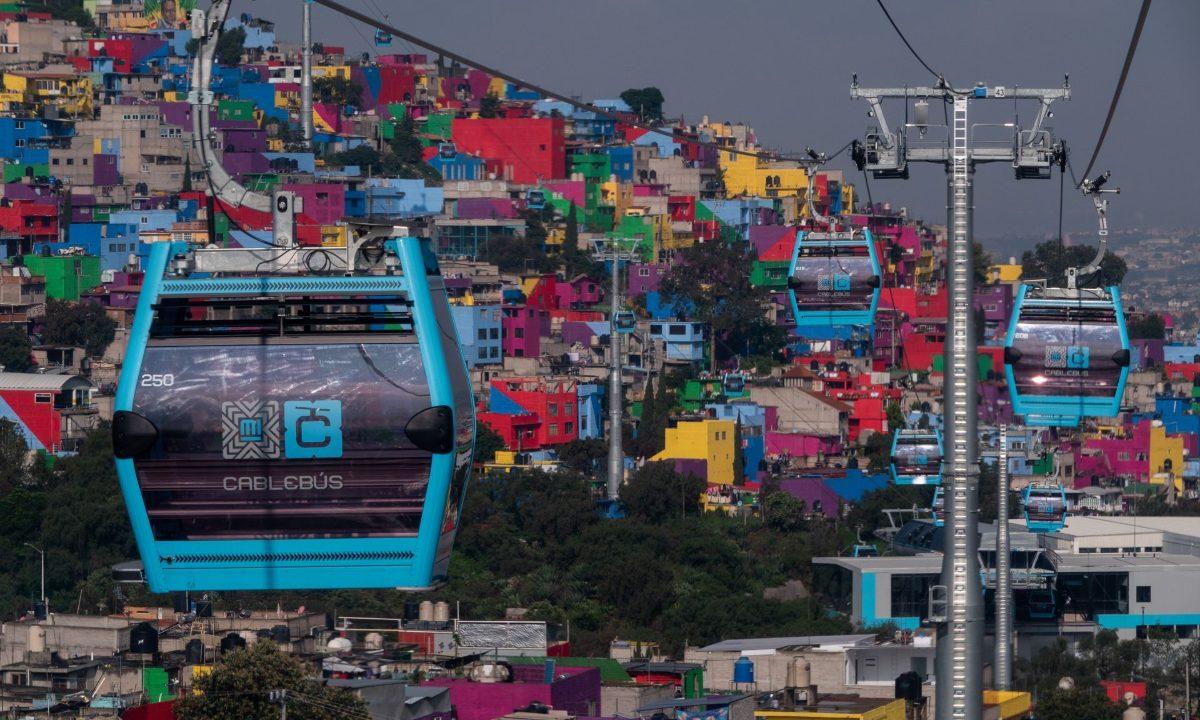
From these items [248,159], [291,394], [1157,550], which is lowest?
[1157,550]

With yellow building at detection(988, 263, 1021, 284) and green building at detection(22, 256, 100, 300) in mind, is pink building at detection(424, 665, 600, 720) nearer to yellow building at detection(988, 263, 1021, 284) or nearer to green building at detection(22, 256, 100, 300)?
green building at detection(22, 256, 100, 300)

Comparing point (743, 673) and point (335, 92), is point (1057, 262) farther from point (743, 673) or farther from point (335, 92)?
point (743, 673)

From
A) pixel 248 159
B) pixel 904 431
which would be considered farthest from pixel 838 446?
pixel 904 431

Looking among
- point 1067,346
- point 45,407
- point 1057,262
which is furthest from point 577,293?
point 1067,346

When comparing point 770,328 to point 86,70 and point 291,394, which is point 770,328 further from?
point 291,394

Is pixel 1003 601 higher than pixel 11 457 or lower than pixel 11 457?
lower

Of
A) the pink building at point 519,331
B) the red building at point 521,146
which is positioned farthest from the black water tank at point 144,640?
the red building at point 521,146

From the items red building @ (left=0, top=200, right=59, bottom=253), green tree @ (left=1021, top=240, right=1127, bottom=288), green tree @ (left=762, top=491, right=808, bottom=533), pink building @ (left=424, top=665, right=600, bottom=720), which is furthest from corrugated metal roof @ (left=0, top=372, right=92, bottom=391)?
green tree @ (left=1021, top=240, right=1127, bottom=288)
